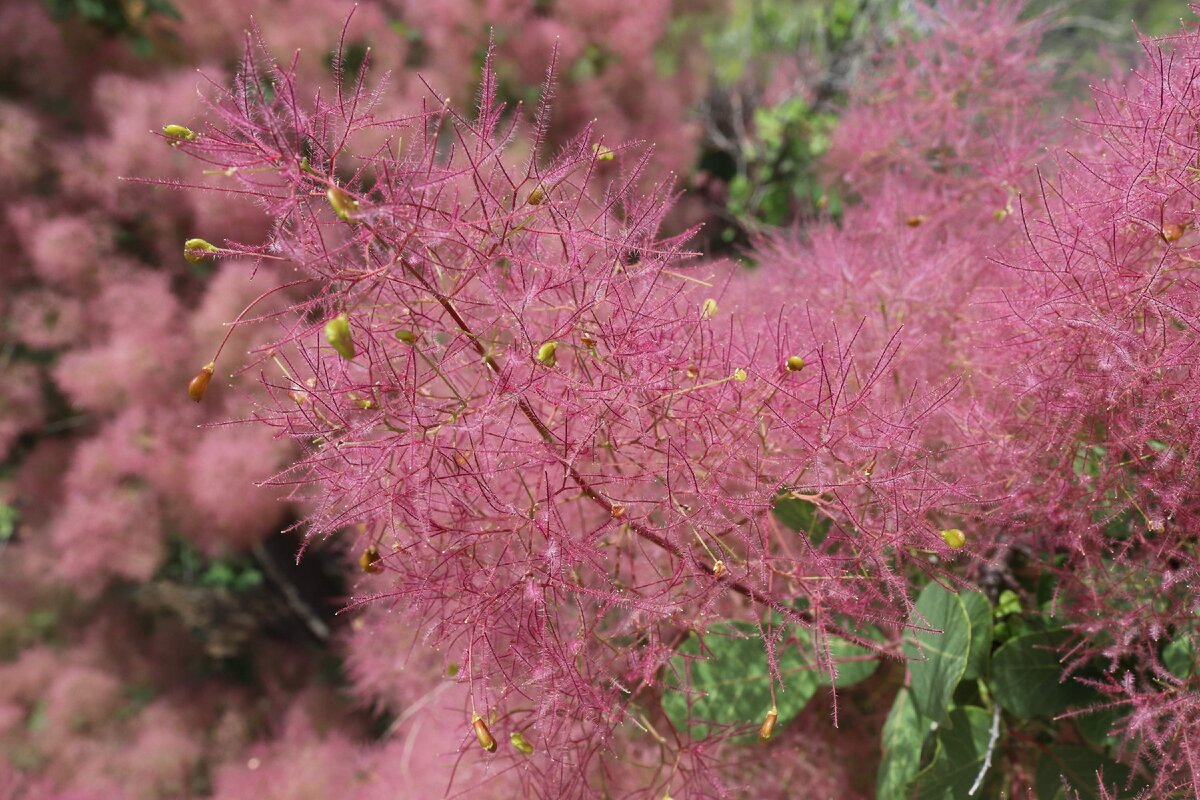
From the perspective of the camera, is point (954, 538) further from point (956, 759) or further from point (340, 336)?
point (340, 336)

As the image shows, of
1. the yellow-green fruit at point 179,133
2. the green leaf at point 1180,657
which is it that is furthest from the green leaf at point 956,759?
the yellow-green fruit at point 179,133

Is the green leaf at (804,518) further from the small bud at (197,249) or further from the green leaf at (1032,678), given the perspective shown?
the small bud at (197,249)

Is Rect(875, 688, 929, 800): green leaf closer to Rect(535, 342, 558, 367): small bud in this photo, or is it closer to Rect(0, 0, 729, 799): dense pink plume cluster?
Rect(535, 342, 558, 367): small bud

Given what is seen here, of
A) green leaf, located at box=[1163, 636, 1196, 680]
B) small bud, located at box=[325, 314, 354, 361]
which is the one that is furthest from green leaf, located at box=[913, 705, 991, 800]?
small bud, located at box=[325, 314, 354, 361]

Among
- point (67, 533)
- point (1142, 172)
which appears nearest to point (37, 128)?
point (67, 533)

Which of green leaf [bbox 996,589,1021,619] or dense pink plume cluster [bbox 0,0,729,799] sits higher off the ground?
green leaf [bbox 996,589,1021,619]
